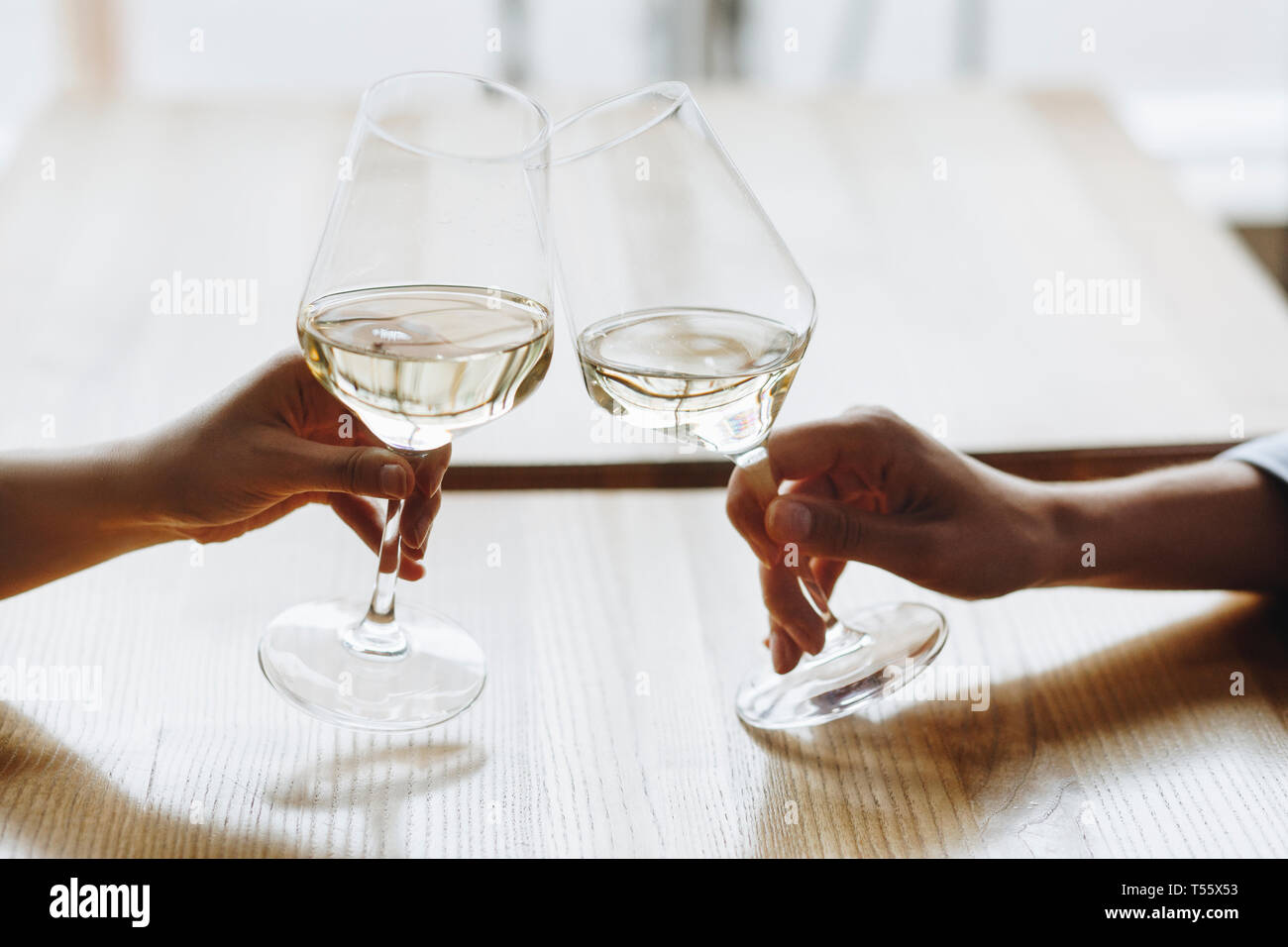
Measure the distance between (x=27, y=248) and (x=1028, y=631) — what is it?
3.61 feet

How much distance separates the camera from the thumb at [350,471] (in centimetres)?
74

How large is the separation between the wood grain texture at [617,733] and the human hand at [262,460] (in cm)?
6

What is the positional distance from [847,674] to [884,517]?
10 centimetres

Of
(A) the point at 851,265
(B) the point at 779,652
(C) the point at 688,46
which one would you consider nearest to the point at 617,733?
(B) the point at 779,652

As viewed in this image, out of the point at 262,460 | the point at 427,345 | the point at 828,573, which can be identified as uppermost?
the point at 427,345

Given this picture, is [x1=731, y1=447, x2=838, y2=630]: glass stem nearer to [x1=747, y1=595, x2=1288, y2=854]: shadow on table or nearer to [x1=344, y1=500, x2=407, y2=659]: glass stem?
[x1=747, y1=595, x2=1288, y2=854]: shadow on table

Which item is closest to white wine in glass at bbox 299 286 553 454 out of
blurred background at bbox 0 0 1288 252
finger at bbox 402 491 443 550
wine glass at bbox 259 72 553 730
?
wine glass at bbox 259 72 553 730

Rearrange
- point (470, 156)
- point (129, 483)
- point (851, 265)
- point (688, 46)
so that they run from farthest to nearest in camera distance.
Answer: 1. point (688, 46)
2. point (851, 265)
3. point (129, 483)
4. point (470, 156)

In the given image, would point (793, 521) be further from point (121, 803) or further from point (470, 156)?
point (121, 803)

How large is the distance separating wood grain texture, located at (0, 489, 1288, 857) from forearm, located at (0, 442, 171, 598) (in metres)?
0.02

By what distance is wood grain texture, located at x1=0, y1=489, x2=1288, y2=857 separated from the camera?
2.21ft

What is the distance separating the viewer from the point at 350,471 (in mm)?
761
